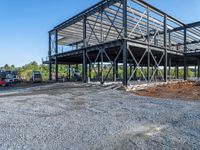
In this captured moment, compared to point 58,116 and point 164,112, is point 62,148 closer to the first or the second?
point 58,116

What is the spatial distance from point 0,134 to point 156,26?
67.5ft

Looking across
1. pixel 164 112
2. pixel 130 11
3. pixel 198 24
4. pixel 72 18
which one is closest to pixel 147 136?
pixel 164 112

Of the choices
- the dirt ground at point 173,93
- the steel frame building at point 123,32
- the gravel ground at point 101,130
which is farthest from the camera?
the steel frame building at point 123,32

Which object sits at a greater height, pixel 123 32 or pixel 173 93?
pixel 123 32

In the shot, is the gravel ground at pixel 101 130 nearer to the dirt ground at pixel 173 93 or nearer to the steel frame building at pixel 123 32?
the dirt ground at pixel 173 93

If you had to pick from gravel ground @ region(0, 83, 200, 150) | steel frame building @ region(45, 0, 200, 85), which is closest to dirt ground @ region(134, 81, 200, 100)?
steel frame building @ region(45, 0, 200, 85)

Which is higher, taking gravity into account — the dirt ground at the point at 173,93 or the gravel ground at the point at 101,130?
the dirt ground at the point at 173,93

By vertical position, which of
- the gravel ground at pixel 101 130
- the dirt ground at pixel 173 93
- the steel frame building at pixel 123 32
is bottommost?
the gravel ground at pixel 101 130

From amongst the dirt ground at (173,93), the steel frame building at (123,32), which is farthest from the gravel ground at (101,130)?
the steel frame building at (123,32)

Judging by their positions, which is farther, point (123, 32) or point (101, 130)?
point (123, 32)

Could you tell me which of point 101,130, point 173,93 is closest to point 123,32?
point 173,93

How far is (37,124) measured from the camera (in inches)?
212

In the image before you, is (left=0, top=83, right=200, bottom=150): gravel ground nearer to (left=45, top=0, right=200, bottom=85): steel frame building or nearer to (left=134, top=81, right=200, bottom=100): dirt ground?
(left=134, top=81, right=200, bottom=100): dirt ground

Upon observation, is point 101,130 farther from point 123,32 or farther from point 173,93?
point 123,32
